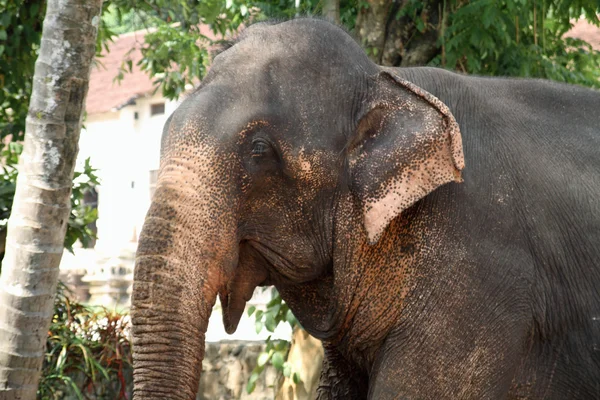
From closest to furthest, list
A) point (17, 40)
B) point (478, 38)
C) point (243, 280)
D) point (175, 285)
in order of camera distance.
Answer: point (175, 285) < point (243, 280) < point (478, 38) < point (17, 40)

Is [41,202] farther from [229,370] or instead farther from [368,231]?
[229,370]

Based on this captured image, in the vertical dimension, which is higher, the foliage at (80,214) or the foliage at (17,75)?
the foliage at (17,75)

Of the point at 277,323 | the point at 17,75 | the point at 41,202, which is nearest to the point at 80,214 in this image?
the point at 17,75

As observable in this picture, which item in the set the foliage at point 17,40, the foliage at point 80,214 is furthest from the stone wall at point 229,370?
the foliage at point 17,40

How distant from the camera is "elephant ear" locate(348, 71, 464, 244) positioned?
2828mm

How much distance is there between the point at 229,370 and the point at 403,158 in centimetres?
490

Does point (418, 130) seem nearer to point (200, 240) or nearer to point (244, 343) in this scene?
point (200, 240)

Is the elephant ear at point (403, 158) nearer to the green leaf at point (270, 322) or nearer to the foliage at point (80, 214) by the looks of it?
the green leaf at point (270, 322)

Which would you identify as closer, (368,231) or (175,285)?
(175,285)

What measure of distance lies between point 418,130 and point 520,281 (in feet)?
1.72

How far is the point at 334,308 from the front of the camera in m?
3.00

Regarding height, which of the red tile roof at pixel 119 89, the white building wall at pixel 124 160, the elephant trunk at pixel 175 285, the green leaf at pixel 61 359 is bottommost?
the elephant trunk at pixel 175 285

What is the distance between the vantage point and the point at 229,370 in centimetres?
749

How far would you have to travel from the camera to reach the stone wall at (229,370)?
7.42 metres
